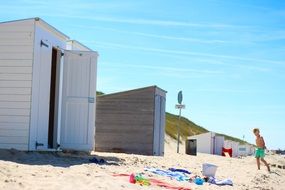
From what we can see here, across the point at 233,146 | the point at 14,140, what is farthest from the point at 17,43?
the point at 233,146

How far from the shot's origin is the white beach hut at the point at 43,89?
11.8 m

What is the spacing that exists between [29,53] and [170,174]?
14.0ft

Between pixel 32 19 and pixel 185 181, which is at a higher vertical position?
pixel 32 19

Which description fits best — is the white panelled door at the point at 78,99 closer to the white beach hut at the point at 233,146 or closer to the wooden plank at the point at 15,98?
the wooden plank at the point at 15,98

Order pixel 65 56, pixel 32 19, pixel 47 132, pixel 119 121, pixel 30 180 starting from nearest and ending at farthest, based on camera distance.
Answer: pixel 30 180 < pixel 32 19 < pixel 47 132 < pixel 65 56 < pixel 119 121

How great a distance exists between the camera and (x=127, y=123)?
18156 millimetres

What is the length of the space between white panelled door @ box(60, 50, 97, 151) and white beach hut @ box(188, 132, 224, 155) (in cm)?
1788

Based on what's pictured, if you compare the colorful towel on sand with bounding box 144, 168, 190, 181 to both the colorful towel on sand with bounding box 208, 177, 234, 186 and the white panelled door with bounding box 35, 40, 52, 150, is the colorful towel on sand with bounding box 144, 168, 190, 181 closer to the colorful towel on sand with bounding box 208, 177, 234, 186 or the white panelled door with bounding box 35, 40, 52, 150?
the colorful towel on sand with bounding box 208, 177, 234, 186

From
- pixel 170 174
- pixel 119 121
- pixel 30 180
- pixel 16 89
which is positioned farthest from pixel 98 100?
pixel 30 180

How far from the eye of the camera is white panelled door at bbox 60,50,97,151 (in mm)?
13547

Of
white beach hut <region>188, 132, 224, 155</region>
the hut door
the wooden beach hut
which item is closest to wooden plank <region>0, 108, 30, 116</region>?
the wooden beach hut

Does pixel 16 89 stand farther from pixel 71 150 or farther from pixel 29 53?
pixel 71 150

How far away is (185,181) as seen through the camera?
1032 cm

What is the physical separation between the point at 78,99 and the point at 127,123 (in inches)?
187
